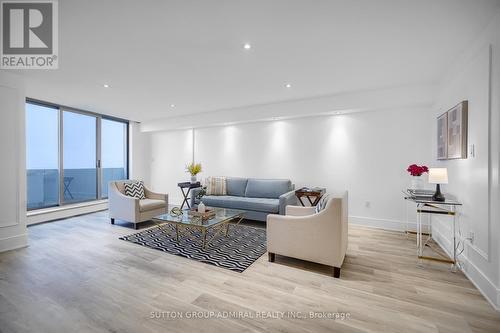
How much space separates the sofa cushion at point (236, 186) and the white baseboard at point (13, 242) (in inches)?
138

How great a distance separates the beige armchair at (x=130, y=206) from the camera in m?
3.94

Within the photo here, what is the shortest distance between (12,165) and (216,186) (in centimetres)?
336

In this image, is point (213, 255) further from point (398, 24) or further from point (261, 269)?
point (398, 24)

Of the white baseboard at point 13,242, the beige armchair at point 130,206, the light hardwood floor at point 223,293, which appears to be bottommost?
the light hardwood floor at point 223,293

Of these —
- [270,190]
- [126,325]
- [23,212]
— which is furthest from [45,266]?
[270,190]

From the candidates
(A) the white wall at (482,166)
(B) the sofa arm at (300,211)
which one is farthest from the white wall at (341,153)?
(B) the sofa arm at (300,211)

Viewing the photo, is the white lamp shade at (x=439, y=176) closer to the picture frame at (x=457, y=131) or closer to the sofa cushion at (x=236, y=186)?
the picture frame at (x=457, y=131)

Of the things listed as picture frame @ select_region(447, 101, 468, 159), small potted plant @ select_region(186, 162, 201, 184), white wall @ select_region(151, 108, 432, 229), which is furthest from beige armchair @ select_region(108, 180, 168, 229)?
picture frame @ select_region(447, 101, 468, 159)

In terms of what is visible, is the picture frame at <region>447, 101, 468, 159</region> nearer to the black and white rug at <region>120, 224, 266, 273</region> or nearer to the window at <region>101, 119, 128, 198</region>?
the black and white rug at <region>120, 224, 266, 273</region>

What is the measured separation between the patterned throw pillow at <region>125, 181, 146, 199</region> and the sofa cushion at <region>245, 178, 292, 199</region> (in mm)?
2290

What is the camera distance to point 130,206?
3.97 metres

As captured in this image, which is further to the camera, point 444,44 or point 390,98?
point 390,98

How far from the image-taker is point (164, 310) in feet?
5.91

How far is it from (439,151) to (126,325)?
4.36m
